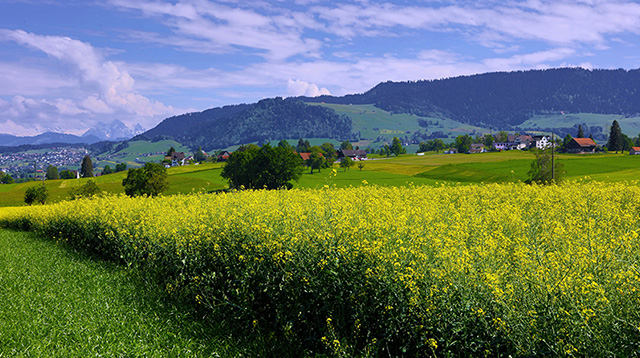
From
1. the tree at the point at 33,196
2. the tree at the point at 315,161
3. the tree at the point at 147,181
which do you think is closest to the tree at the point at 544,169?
the tree at the point at 147,181

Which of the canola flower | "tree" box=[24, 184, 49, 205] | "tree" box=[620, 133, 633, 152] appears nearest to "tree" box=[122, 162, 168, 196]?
"tree" box=[24, 184, 49, 205]

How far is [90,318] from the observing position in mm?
8531

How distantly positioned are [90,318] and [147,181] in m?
53.4

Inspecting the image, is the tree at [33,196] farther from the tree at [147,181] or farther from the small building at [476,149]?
the small building at [476,149]

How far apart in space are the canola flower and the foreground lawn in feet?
2.79

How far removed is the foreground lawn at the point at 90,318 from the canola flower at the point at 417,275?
0.85 m

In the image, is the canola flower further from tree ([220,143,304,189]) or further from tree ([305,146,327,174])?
tree ([305,146,327,174])

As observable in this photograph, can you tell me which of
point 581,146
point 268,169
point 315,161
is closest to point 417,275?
point 268,169

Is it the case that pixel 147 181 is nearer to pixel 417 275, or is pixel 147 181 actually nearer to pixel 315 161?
pixel 315 161

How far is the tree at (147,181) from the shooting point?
5806cm

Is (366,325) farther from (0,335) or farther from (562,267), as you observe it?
(0,335)

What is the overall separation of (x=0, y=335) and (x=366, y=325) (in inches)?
270

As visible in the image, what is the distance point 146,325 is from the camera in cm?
824

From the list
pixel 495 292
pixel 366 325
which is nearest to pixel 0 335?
pixel 366 325
